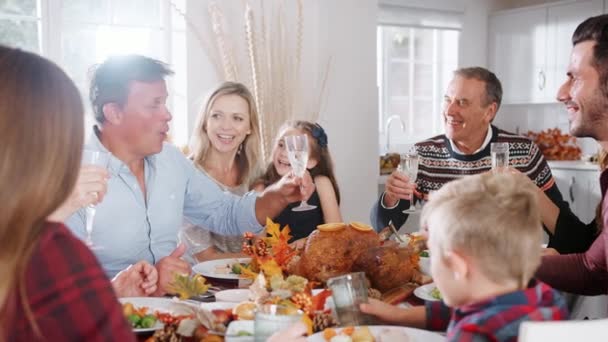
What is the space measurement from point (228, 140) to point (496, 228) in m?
2.13

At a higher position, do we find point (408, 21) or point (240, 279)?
point (408, 21)

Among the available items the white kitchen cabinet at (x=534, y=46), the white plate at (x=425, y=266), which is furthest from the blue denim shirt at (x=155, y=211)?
the white kitchen cabinet at (x=534, y=46)

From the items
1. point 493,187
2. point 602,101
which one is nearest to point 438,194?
point 493,187

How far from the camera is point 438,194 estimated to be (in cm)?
136

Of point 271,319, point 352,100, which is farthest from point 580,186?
point 271,319

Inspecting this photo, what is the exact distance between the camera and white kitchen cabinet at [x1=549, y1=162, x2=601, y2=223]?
5.03 meters

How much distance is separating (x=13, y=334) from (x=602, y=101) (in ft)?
6.50

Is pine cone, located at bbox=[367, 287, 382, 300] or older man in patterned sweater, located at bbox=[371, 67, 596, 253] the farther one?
older man in patterned sweater, located at bbox=[371, 67, 596, 253]

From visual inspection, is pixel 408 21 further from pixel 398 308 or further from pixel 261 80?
pixel 398 308

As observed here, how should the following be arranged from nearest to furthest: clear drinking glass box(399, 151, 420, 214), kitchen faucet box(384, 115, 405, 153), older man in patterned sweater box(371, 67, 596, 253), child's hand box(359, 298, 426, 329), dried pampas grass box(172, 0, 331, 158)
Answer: child's hand box(359, 298, 426, 329) < clear drinking glass box(399, 151, 420, 214) < older man in patterned sweater box(371, 67, 596, 253) < dried pampas grass box(172, 0, 331, 158) < kitchen faucet box(384, 115, 405, 153)

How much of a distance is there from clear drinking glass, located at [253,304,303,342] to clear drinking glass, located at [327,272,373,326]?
170mm

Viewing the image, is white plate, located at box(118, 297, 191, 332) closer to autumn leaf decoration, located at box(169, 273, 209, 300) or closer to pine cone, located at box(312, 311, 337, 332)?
autumn leaf decoration, located at box(169, 273, 209, 300)

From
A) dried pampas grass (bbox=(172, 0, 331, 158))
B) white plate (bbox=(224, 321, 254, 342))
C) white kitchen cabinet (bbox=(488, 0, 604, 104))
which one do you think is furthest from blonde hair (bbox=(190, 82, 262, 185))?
white kitchen cabinet (bbox=(488, 0, 604, 104))

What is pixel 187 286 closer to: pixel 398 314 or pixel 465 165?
pixel 398 314
